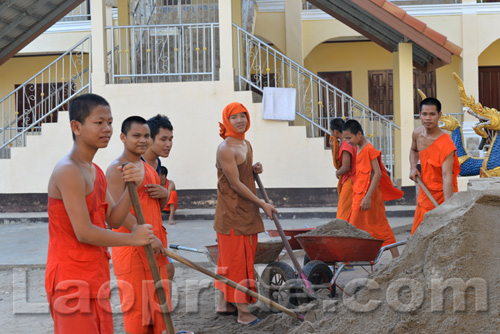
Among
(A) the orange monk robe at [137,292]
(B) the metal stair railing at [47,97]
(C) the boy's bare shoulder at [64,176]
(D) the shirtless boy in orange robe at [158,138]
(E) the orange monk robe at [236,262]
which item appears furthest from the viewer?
(B) the metal stair railing at [47,97]

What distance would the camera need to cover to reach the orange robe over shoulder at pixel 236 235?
191 inches

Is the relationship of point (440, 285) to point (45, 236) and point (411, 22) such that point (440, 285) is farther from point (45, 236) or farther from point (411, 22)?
point (411, 22)

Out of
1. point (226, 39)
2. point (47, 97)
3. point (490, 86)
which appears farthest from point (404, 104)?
point (47, 97)

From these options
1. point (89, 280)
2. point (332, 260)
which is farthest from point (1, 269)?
point (89, 280)

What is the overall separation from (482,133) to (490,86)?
358 inches

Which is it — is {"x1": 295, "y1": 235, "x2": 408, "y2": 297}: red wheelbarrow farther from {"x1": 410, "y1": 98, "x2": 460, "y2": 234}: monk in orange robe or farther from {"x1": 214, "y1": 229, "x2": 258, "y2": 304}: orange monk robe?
{"x1": 410, "y1": 98, "x2": 460, "y2": 234}: monk in orange robe

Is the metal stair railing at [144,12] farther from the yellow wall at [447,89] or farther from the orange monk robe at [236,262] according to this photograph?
the orange monk robe at [236,262]

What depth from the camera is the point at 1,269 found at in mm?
7375

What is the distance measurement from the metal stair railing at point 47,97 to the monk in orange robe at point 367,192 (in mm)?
6532

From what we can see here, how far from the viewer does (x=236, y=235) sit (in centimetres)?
489

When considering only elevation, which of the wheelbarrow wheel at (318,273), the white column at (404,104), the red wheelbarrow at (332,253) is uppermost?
the white column at (404,104)

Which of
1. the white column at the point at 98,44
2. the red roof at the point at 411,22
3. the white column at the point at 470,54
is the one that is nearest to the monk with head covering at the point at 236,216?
the red roof at the point at 411,22

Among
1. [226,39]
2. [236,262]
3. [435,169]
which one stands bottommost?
[236,262]

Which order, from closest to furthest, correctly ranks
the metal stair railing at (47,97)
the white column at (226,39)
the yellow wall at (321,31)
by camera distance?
the white column at (226,39) → the metal stair railing at (47,97) → the yellow wall at (321,31)
